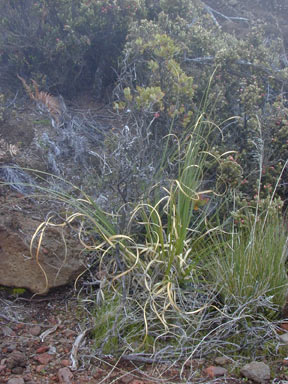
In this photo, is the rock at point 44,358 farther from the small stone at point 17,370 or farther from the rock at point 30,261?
the rock at point 30,261

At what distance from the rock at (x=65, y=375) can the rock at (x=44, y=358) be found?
116mm

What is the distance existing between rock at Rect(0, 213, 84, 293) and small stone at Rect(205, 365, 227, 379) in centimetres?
101

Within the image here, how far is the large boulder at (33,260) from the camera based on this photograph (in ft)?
9.09

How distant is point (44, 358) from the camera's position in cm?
229

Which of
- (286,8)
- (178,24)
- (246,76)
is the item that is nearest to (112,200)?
(246,76)

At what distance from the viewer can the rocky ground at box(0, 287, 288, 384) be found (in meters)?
2.11

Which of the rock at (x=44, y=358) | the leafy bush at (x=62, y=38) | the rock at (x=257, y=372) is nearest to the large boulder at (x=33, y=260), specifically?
the rock at (x=44, y=358)

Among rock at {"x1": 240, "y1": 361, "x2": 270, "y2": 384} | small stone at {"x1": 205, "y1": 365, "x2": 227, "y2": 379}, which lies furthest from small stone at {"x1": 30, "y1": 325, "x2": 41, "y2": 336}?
rock at {"x1": 240, "y1": 361, "x2": 270, "y2": 384}

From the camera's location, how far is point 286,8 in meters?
6.86

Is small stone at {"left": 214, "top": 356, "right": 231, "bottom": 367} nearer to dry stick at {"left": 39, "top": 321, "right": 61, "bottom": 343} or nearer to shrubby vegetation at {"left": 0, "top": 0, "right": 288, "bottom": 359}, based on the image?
shrubby vegetation at {"left": 0, "top": 0, "right": 288, "bottom": 359}

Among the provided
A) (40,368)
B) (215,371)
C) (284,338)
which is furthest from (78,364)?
(284,338)

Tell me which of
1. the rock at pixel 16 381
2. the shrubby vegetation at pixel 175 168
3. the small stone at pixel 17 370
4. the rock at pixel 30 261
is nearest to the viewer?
the rock at pixel 16 381

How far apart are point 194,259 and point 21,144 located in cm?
197

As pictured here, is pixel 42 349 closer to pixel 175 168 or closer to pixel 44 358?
pixel 44 358
